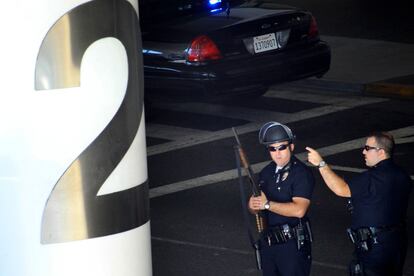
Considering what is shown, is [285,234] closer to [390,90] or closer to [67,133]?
[67,133]

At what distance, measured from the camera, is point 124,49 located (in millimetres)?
2352

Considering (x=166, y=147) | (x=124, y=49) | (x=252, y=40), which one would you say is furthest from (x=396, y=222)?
(x=252, y=40)

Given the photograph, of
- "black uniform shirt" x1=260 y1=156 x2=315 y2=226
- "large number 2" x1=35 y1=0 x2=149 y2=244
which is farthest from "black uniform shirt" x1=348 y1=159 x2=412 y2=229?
"large number 2" x1=35 y1=0 x2=149 y2=244

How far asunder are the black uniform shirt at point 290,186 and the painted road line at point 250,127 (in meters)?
5.99

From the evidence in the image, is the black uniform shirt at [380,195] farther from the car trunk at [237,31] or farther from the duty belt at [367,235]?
the car trunk at [237,31]

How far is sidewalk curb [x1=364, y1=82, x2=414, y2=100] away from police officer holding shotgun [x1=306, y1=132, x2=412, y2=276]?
859 cm

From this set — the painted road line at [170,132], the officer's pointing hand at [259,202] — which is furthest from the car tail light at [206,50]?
the officer's pointing hand at [259,202]

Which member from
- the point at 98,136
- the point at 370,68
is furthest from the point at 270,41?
the point at 98,136

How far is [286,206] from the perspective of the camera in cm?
593

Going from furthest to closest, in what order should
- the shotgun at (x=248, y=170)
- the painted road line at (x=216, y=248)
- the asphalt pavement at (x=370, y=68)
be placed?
the asphalt pavement at (x=370, y=68) → the painted road line at (x=216, y=248) → the shotgun at (x=248, y=170)

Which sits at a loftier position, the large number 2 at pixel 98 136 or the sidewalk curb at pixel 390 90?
the large number 2 at pixel 98 136

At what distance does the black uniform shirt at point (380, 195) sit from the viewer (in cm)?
592

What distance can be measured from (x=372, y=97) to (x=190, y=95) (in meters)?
2.85

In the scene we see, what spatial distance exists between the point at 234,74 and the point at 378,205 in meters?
7.41
